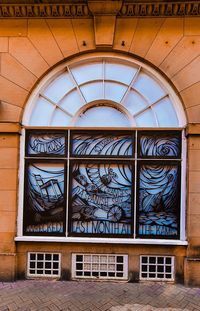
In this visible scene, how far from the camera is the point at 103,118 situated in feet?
20.1

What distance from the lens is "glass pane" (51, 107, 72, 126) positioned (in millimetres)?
6102

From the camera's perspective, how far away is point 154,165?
5996 mm

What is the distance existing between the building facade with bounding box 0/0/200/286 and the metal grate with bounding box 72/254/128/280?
1.0 inches

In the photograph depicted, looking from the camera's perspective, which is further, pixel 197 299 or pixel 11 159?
pixel 11 159

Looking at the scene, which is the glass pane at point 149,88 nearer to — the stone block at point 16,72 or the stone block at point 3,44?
the stone block at point 16,72

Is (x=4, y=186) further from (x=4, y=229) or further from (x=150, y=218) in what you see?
(x=150, y=218)

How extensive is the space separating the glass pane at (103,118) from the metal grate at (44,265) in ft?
11.4

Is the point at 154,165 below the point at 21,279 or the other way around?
the other way around

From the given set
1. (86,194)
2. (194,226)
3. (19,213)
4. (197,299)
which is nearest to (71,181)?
(86,194)

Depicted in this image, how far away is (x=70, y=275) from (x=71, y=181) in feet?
7.70

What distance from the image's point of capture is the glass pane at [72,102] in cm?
609

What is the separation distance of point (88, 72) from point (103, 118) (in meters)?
1.26

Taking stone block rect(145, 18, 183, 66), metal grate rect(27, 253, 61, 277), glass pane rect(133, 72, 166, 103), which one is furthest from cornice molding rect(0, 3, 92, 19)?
metal grate rect(27, 253, 61, 277)

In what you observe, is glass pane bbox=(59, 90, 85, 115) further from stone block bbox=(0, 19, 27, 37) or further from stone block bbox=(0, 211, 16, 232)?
stone block bbox=(0, 211, 16, 232)
